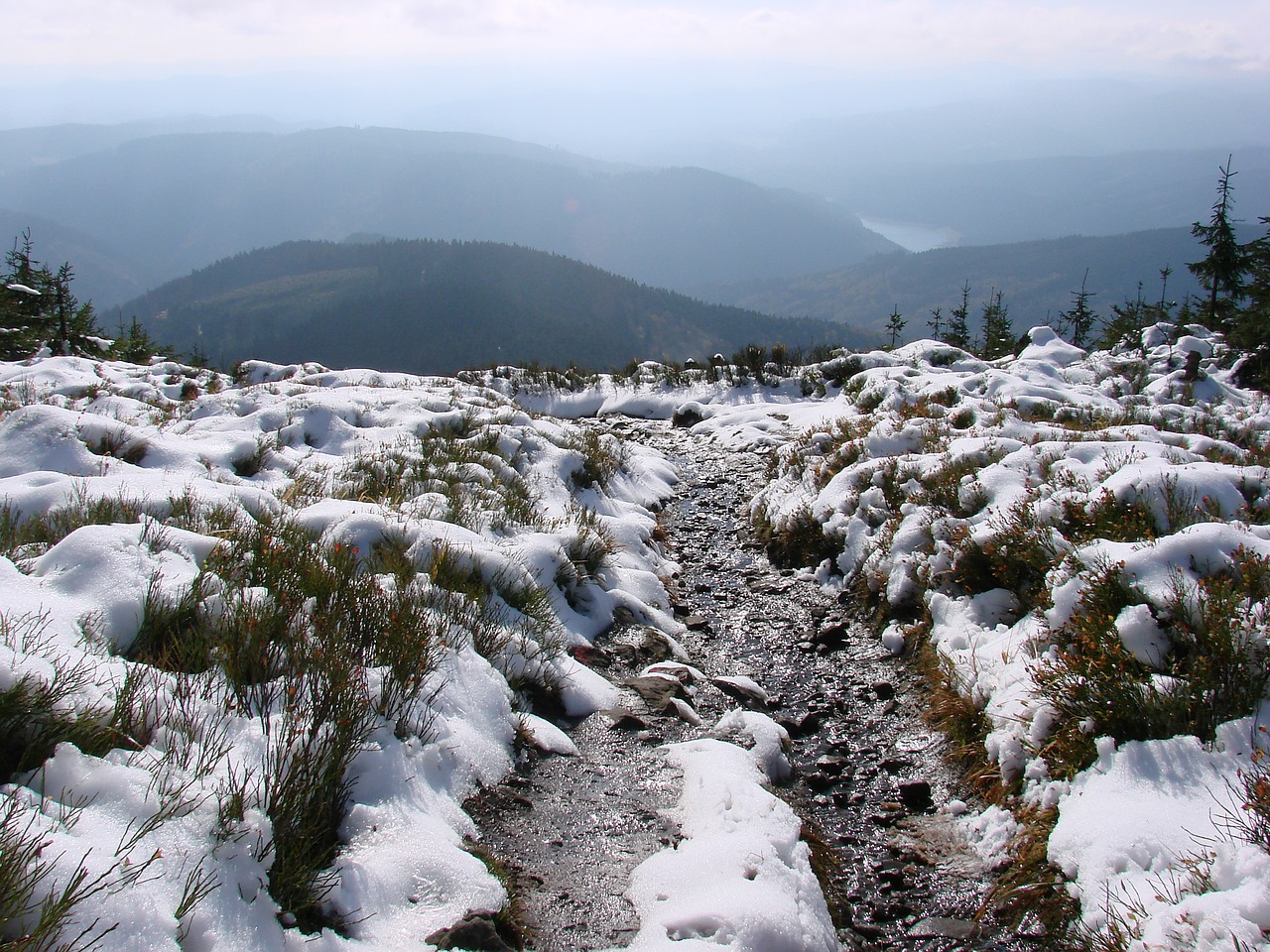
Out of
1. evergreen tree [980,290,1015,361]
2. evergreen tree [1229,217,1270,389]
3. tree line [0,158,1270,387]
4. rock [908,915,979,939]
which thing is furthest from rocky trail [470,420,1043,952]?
evergreen tree [980,290,1015,361]

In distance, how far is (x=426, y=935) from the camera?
242 cm

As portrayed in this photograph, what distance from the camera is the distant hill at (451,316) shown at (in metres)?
157

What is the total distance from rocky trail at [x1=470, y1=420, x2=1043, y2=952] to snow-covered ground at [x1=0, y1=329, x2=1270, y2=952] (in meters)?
0.22

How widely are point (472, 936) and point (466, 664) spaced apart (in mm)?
1829

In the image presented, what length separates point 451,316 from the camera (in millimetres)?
163750

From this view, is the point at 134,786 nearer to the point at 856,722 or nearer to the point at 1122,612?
the point at 856,722

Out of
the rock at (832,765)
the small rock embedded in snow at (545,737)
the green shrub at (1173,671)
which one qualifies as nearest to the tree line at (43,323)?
the small rock embedded in snow at (545,737)

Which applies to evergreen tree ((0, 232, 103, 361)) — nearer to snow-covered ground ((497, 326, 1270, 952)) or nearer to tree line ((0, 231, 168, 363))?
tree line ((0, 231, 168, 363))

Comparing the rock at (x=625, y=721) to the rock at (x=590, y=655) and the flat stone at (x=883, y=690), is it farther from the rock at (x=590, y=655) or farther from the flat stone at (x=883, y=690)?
the flat stone at (x=883, y=690)

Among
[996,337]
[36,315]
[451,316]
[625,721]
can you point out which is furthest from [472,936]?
[451,316]

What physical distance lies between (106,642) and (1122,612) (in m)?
5.52

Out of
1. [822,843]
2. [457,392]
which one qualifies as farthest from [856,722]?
[457,392]

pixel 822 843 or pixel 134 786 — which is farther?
pixel 822 843

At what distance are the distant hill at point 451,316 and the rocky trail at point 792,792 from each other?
14256 cm
